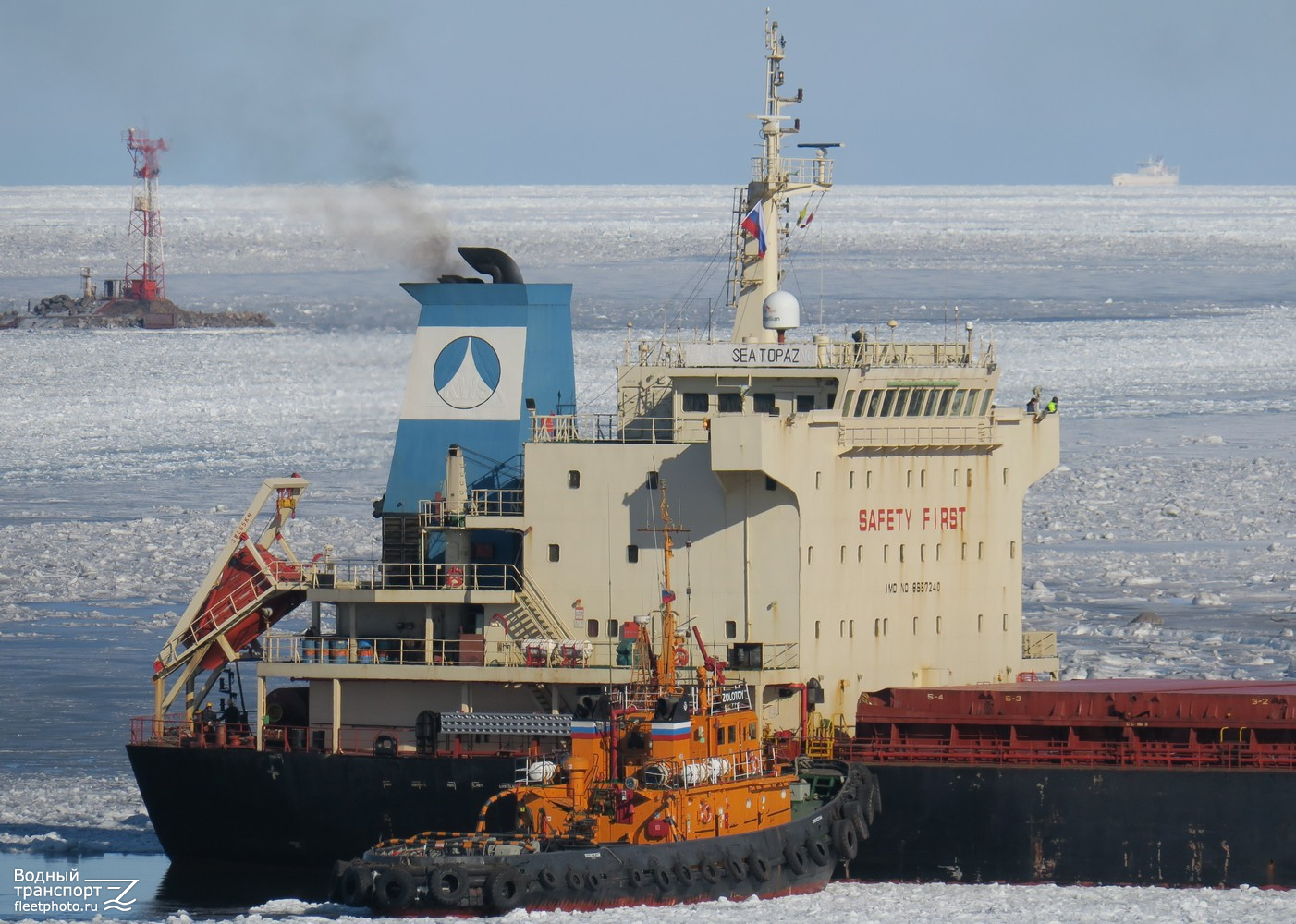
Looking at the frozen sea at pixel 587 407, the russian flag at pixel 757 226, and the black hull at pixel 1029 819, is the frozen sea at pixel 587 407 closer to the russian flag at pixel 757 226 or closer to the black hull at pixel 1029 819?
the black hull at pixel 1029 819

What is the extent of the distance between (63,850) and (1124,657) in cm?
1386

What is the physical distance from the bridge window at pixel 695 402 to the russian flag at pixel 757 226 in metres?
1.97

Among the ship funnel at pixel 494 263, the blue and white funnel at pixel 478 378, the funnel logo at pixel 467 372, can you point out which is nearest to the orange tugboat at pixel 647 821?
the blue and white funnel at pixel 478 378

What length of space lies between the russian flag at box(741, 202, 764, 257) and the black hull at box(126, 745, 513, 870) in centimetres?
640

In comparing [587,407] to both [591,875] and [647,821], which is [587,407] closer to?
[647,821]

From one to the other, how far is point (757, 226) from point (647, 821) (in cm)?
754

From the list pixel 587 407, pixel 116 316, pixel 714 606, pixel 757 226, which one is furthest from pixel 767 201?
pixel 116 316

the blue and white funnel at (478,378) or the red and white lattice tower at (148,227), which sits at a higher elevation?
the red and white lattice tower at (148,227)

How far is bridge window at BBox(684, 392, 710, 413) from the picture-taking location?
83.9 ft

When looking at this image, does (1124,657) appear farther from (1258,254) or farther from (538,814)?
(1258,254)

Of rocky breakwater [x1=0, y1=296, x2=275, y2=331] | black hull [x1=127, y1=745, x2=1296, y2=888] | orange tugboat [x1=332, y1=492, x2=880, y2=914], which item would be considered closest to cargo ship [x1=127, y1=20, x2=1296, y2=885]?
black hull [x1=127, y1=745, x2=1296, y2=888]

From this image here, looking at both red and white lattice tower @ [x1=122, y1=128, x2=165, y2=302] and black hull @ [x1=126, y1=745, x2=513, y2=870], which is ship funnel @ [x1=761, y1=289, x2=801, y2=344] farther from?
red and white lattice tower @ [x1=122, y1=128, x2=165, y2=302]

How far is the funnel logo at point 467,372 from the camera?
1066 inches

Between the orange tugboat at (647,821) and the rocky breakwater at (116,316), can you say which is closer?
the orange tugboat at (647,821)
